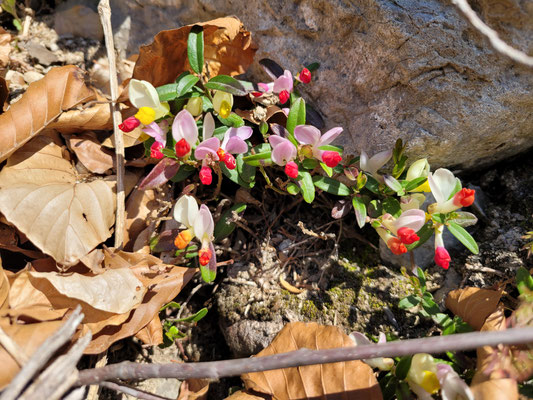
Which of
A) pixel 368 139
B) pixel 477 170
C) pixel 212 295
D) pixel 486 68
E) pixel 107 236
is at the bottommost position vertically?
pixel 212 295

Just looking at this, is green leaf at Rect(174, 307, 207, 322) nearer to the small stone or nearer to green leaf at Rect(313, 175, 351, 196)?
green leaf at Rect(313, 175, 351, 196)

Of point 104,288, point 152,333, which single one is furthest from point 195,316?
point 104,288

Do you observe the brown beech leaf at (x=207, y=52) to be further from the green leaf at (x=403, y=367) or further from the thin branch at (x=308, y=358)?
the green leaf at (x=403, y=367)

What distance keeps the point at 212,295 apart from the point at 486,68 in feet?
5.73

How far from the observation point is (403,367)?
1.77 metres

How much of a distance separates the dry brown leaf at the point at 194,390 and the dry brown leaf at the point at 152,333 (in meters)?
0.26

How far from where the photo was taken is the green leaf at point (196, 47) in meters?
2.09

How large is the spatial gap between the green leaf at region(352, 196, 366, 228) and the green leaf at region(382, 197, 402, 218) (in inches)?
5.5

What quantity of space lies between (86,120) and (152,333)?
1.14 meters

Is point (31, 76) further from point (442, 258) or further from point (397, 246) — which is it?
point (442, 258)

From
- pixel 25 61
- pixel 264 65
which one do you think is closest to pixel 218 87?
pixel 264 65

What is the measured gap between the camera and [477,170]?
2365 mm

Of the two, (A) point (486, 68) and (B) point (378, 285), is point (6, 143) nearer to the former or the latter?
(B) point (378, 285)

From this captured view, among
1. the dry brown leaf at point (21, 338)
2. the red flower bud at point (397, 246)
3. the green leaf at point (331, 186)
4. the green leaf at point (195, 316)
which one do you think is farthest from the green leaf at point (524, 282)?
the dry brown leaf at point (21, 338)
